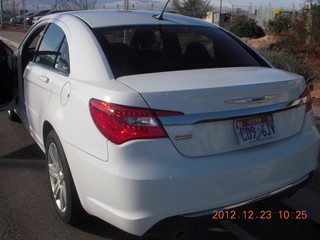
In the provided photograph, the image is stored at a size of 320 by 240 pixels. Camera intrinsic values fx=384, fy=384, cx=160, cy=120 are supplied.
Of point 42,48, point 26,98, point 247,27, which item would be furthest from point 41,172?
point 247,27

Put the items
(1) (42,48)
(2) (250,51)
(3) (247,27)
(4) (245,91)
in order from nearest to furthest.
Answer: (4) (245,91), (2) (250,51), (1) (42,48), (3) (247,27)

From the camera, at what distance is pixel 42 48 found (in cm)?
412

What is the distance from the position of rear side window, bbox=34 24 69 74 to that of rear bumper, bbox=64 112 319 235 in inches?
42.3

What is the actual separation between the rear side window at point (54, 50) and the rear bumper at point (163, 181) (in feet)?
3.52

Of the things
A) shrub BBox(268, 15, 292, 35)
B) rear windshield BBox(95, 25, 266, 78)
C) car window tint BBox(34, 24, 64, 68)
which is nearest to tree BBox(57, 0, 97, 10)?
shrub BBox(268, 15, 292, 35)

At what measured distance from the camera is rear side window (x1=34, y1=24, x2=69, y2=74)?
3.32m

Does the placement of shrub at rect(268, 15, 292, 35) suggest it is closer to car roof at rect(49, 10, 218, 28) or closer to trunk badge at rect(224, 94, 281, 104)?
car roof at rect(49, 10, 218, 28)

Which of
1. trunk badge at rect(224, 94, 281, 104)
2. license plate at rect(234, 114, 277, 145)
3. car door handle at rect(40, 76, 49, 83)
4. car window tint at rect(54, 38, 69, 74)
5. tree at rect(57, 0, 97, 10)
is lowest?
license plate at rect(234, 114, 277, 145)

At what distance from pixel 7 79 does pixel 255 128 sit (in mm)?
3360

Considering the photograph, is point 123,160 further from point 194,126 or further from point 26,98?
point 26,98

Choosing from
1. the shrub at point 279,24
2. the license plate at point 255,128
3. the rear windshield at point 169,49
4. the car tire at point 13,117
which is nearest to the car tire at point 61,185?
the rear windshield at point 169,49

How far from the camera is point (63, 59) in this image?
10.9 ft

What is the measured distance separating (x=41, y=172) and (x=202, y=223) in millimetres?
2468

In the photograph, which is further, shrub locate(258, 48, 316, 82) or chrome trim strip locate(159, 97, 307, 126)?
shrub locate(258, 48, 316, 82)
